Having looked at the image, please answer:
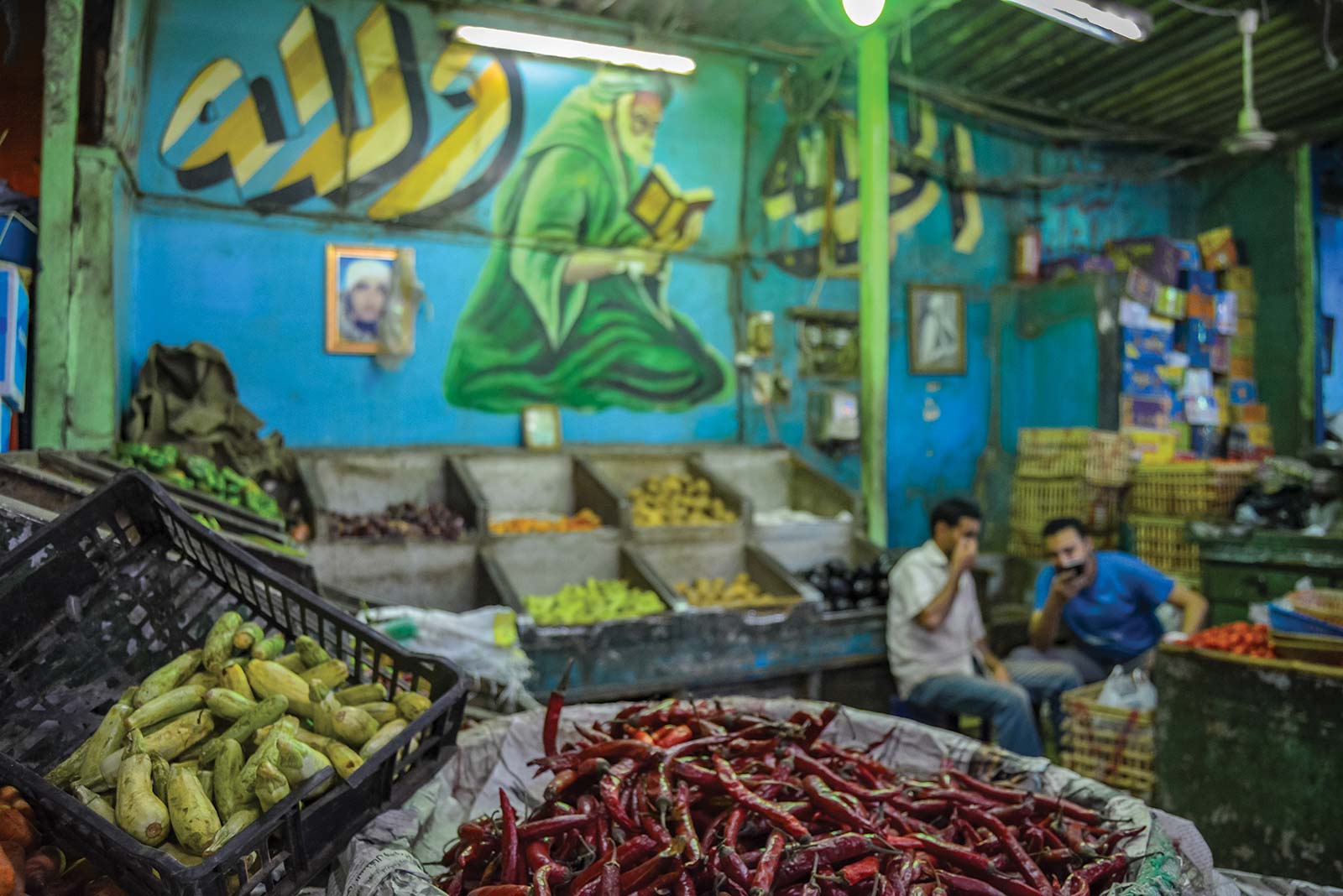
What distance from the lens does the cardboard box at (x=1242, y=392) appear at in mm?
9539

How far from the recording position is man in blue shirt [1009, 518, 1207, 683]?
482 cm

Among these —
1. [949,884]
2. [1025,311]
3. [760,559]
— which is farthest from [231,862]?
[1025,311]

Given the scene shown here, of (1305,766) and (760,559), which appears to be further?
(760,559)

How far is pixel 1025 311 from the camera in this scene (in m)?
8.72

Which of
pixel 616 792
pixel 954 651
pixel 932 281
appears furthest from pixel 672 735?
pixel 932 281

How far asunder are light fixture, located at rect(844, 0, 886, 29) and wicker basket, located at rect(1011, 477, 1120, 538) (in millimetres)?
4407

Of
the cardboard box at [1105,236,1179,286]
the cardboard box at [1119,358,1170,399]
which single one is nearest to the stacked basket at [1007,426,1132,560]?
the cardboard box at [1119,358,1170,399]

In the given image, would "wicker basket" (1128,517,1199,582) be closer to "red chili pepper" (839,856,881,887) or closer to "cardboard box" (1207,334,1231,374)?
"cardboard box" (1207,334,1231,374)

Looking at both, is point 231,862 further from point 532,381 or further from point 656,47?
point 656,47

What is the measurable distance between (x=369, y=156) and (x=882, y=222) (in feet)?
12.7

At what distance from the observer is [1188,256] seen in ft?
29.5

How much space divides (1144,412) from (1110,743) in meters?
5.05

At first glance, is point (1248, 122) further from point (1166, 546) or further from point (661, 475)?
point (661, 475)

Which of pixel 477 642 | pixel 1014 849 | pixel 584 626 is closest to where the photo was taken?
pixel 1014 849
